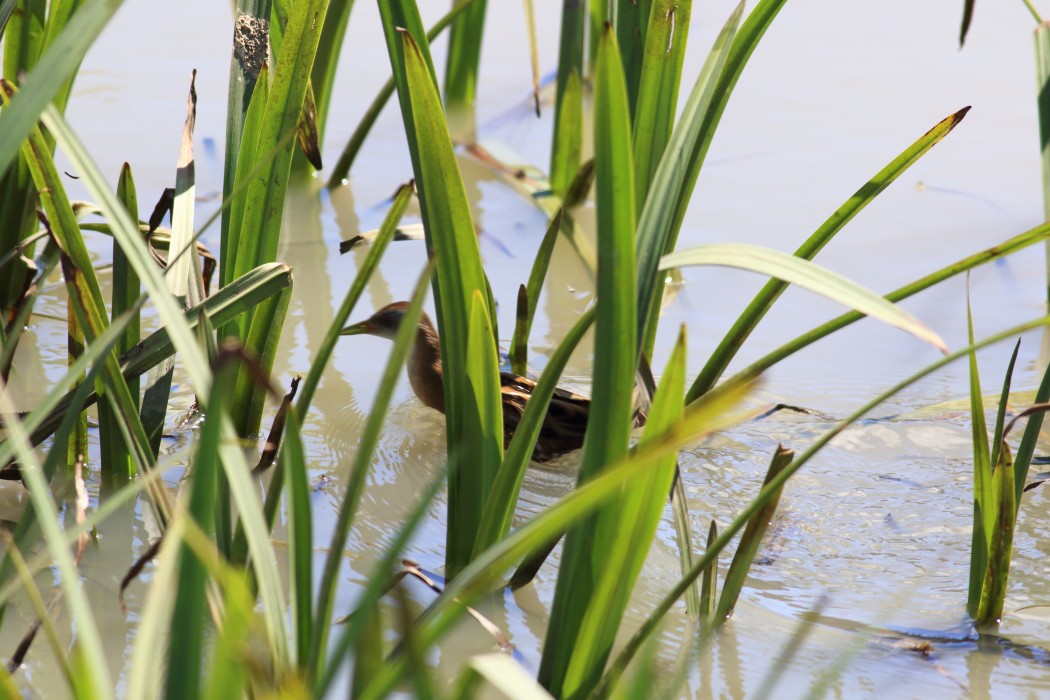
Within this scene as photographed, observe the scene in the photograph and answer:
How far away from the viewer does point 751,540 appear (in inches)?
62.4

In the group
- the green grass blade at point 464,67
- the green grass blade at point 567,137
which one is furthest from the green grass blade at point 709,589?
the green grass blade at point 464,67

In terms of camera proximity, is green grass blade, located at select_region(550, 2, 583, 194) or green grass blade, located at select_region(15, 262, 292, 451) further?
green grass blade, located at select_region(550, 2, 583, 194)

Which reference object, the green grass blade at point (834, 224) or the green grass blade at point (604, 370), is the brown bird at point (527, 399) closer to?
the green grass blade at point (834, 224)

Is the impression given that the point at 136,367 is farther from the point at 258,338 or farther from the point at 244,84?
the point at 244,84

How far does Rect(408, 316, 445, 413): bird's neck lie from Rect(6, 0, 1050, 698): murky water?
0.09m

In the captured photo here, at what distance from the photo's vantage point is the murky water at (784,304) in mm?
1790

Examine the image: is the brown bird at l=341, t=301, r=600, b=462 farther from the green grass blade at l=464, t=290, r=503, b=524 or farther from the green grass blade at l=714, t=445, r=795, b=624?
the green grass blade at l=714, t=445, r=795, b=624

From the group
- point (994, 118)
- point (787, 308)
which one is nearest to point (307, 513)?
point (787, 308)

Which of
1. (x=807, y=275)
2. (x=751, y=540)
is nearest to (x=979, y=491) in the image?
(x=751, y=540)

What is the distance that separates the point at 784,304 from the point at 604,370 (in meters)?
2.07

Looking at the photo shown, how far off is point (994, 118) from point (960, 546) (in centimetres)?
263

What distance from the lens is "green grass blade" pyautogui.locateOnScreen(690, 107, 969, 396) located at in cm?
170

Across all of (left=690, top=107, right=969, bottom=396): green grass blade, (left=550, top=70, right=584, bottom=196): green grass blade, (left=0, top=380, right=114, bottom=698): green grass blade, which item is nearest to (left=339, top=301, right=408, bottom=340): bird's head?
(left=550, top=70, right=584, bottom=196): green grass blade

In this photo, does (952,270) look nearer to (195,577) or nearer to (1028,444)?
(1028,444)
